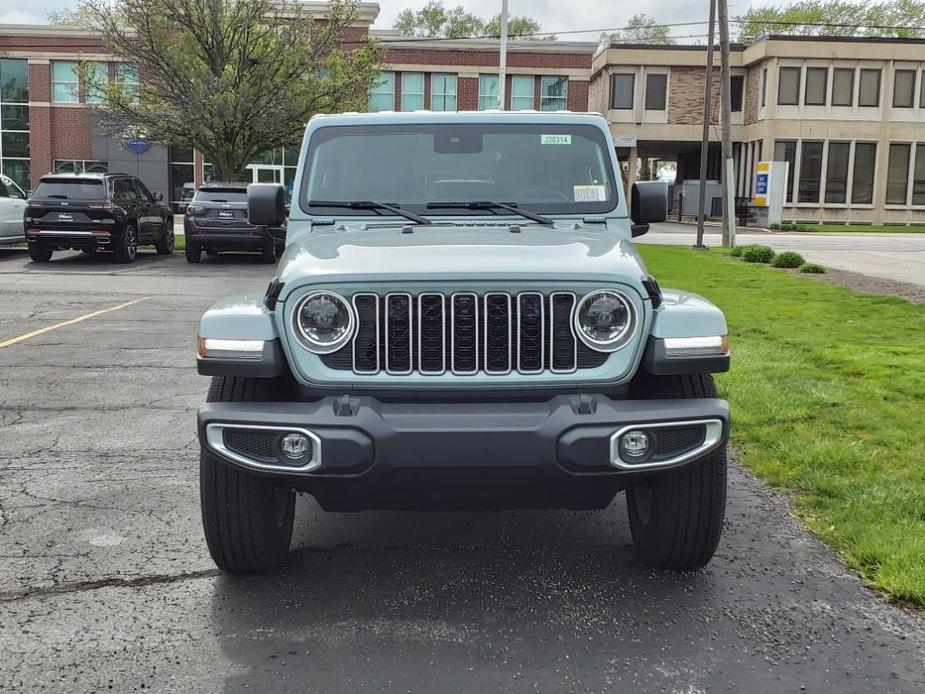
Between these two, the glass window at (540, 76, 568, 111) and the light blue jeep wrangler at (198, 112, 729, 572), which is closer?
the light blue jeep wrangler at (198, 112, 729, 572)

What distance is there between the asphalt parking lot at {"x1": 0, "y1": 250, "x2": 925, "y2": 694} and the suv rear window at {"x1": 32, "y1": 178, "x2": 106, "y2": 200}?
15537mm

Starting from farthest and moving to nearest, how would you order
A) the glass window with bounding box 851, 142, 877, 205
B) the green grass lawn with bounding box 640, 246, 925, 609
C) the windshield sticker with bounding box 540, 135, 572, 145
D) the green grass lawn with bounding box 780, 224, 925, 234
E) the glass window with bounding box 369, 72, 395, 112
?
the glass window with bounding box 369, 72, 395, 112
the glass window with bounding box 851, 142, 877, 205
the green grass lawn with bounding box 780, 224, 925, 234
the windshield sticker with bounding box 540, 135, 572, 145
the green grass lawn with bounding box 640, 246, 925, 609

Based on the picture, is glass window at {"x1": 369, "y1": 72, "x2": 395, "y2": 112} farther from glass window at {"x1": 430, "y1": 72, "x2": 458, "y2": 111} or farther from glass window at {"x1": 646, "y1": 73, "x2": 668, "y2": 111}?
glass window at {"x1": 646, "y1": 73, "x2": 668, "y2": 111}

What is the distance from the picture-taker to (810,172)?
47.6 metres

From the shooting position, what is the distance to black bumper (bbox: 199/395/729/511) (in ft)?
10.6

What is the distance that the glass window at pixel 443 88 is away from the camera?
49.5m

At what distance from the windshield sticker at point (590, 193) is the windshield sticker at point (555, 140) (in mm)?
260

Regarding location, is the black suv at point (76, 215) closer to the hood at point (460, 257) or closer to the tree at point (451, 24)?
the hood at point (460, 257)

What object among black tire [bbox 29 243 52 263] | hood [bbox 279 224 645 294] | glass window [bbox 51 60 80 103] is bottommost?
black tire [bbox 29 243 52 263]

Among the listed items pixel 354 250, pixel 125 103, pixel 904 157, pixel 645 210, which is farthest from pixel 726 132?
pixel 904 157

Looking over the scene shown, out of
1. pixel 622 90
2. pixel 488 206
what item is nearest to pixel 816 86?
pixel 622 90

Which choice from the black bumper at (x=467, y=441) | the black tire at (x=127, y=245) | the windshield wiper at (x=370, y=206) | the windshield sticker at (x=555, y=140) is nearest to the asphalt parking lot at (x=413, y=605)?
the black bumper at (x=467, y=441)

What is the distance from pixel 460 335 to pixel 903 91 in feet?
165

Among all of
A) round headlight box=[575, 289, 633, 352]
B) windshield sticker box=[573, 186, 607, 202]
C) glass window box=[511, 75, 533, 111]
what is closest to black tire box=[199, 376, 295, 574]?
round headlight box=[575, 289, 633, 352]
